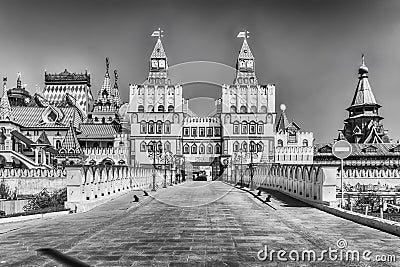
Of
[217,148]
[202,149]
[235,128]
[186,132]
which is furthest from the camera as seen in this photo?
[217,148]

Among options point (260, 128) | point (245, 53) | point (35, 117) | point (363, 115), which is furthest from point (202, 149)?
point (363, 115)

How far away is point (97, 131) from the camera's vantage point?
105 m

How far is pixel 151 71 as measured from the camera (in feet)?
339

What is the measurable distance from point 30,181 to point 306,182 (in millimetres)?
46280

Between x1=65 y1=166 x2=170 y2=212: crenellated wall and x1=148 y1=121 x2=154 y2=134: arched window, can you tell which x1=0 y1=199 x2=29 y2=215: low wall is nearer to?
x1=65 y1=166 x2=170 y2=212: crenellated wall

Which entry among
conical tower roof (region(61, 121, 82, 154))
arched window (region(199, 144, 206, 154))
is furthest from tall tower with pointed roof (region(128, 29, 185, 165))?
conical tower roof (region(61, 121, 82, 154))

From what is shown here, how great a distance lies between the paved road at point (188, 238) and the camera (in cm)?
916

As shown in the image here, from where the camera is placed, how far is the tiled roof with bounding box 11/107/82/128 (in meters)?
101

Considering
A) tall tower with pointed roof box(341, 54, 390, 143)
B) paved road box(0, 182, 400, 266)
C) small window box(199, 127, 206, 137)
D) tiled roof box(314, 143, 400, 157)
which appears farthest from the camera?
tall tower with pointed roof box(341, 54, 390, 143)

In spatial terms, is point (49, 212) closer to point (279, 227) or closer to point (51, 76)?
point (279, 227)

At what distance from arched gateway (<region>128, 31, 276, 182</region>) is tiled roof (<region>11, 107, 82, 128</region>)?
16417 mm

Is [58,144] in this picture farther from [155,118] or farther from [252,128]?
[252,128]

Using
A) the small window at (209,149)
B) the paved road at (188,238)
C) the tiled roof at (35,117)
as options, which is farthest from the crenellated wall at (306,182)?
the tiled roof at (35,117)

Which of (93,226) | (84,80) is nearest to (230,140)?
(84,80)
